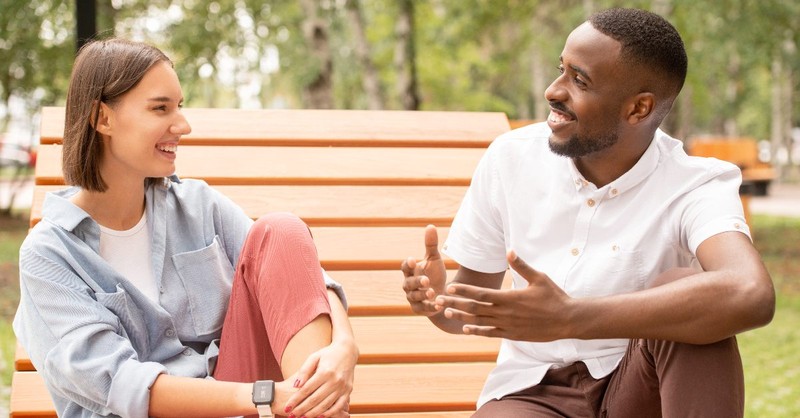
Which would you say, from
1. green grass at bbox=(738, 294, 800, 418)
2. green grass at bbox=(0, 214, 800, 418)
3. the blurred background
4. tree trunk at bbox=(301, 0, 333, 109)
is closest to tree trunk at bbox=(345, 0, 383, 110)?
the blurred background

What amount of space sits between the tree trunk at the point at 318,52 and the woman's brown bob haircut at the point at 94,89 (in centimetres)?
869

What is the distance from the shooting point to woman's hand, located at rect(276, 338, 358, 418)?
215 centimetres

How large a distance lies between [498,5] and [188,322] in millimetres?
11378

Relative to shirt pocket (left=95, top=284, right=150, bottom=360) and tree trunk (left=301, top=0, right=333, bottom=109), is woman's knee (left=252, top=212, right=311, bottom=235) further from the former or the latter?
tree trunk (left=301, top=0, right=333, bottom=109)

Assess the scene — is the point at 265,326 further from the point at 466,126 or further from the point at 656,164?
the point at 466,126

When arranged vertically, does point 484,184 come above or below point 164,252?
above

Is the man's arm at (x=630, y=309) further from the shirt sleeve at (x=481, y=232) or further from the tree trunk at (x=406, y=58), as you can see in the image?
the tree trunk at (x=406, y=58)

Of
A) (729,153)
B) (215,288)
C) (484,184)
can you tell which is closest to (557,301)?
(484,184)

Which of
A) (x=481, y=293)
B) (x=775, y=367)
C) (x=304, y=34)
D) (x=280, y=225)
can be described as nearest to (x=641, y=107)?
(x=481, y=293)

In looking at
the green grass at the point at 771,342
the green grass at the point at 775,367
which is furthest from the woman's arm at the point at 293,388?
the green grass at the point at 775,367

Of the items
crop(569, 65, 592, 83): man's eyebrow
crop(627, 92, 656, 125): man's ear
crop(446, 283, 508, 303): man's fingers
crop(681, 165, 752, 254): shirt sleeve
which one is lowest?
crop(446, 283, 508, 303): man's fingers

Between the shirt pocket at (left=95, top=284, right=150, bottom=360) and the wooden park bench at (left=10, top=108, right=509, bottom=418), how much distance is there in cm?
61

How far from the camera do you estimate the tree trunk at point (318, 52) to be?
11.1 metres

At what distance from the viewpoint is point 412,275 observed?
2.32 metres
